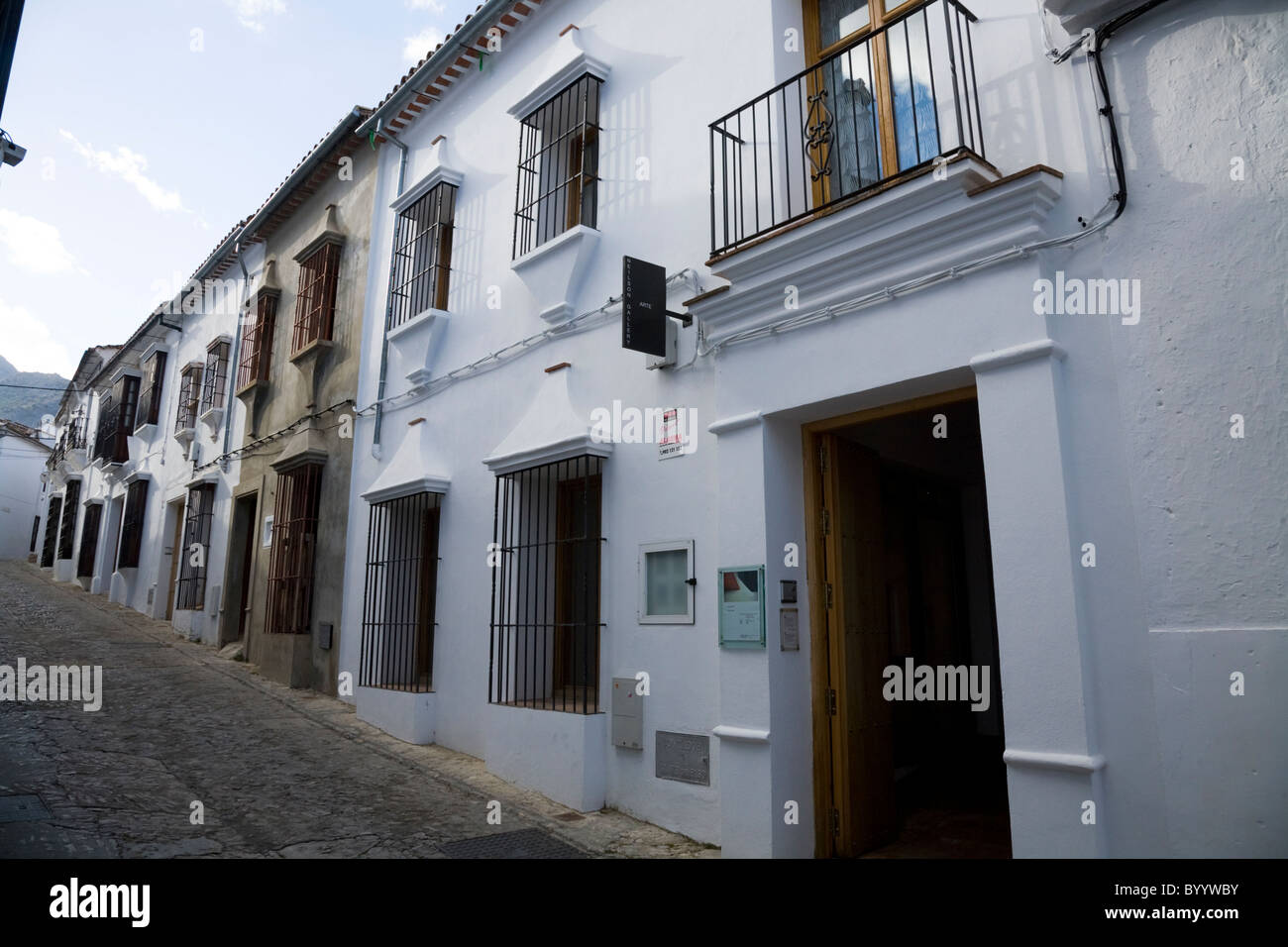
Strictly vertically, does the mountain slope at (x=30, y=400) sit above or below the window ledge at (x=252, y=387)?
above

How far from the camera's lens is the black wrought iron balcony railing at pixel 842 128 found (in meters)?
4.33

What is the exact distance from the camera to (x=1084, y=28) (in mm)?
3711

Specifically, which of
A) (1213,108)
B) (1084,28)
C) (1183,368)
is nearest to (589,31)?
(1084,28)

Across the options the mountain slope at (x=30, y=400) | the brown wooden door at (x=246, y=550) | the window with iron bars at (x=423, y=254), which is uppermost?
the mountain slope at (x=30, y=400)

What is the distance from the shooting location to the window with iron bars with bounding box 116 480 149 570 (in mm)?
15750

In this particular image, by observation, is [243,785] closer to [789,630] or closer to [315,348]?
[789,630]

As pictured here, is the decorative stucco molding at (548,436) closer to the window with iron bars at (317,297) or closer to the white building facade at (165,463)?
the window with iron bars at (317,297)

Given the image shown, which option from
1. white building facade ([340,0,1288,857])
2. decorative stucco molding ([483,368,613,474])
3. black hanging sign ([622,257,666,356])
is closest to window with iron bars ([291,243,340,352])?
white building facade ([340,0,1288,857])

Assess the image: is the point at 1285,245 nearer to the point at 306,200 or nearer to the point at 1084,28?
the point at 1084,28

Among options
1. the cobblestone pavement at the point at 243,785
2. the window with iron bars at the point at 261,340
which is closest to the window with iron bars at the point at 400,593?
the cobblestone pavement at the point at 243,785

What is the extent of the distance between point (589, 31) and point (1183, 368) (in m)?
5.27

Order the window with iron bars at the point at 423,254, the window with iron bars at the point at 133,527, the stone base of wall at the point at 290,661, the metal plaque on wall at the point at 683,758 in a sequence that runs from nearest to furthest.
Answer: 1. the metal plaque on wall at the point at 683,758
2. the window with iron bars at the point at 423,254
3. the stone base of wall at the point at 290,661
4. the window with iron bars at the point at 133,527

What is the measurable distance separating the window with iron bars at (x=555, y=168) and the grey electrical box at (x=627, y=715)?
3588 millimetres

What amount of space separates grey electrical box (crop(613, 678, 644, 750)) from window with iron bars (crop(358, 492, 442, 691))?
284 cm
